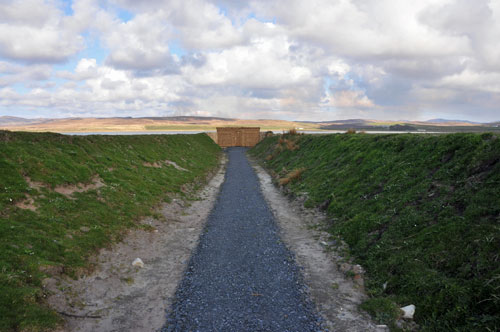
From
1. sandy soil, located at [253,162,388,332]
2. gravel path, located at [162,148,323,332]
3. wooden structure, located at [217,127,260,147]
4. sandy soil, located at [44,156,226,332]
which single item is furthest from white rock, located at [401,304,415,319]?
wooden structure, located at [217,127,260,147]

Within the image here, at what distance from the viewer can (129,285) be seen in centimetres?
962

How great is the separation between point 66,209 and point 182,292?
298 inches

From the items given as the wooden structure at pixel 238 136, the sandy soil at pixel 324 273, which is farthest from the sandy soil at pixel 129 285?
the wooden structure at pixel 238 136

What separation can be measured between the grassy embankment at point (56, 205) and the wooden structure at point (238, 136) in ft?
180

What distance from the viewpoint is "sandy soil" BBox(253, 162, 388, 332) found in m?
7.84

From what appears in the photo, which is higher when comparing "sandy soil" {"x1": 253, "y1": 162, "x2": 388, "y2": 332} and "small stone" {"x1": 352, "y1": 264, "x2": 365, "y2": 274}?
"small stone" {"x1": 352, "y1": 264, "x2": 365, "y2": 274}

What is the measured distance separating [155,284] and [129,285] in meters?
0.85

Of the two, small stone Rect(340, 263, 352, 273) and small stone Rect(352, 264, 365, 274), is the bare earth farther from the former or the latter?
small stone Rect(352, 264, 365, 274)

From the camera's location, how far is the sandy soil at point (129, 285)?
768 cm

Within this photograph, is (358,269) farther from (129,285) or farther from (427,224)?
(129,285)

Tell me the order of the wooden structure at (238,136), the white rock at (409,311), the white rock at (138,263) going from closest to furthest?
the white rock at (409,311)
the white rock at (138,263)
the wooden structure at (238,136)

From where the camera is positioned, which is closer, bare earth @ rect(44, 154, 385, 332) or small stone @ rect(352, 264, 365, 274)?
bare earth @ rect(44, 154, 385, 332)

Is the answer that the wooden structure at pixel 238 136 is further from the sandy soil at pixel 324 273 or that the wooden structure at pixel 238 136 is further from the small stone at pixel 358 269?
the small stone at pixel 358 269

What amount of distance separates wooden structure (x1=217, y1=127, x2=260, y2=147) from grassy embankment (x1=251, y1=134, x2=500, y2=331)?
2353 inches
